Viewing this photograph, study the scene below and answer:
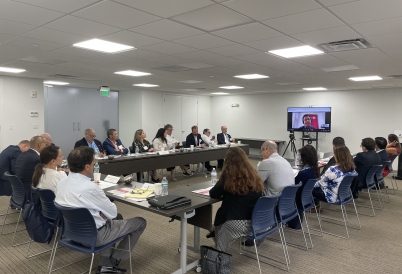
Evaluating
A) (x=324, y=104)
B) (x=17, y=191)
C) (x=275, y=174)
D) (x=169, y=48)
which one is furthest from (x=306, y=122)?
(x=17, y=191)

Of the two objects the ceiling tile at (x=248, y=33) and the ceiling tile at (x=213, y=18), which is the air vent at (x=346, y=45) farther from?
the ceiling tile at (x=213, y=18)

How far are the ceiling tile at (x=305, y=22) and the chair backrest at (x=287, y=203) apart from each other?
160 cm

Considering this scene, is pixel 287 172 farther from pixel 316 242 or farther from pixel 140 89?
pixel 140 89

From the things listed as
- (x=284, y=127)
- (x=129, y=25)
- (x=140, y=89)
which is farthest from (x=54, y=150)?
(x=284, y=127)

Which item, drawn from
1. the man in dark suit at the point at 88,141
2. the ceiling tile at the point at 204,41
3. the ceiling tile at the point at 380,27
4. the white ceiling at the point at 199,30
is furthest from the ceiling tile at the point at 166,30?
the man in dark suit at the point at 88,141

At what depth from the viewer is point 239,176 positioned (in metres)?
2.76

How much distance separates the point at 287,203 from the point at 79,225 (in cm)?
202

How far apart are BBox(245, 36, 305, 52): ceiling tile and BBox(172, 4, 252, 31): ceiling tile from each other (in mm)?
754

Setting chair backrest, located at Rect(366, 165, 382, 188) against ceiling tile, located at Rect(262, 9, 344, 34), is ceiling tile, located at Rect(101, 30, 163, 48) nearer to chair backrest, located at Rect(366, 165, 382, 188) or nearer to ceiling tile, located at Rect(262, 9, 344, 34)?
ceiling tile, located at Rect(262, 9, 344, 34)

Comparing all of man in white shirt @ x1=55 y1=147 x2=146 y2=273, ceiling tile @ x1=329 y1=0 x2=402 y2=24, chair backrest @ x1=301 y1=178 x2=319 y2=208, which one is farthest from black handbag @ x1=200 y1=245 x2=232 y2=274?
ceiling tile @ x1=329 y1=0 x2=402 y2=24

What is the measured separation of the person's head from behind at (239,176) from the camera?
2.75m

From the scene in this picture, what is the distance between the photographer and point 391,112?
9070 millimetres

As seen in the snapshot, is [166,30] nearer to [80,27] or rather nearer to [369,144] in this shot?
[80,27]

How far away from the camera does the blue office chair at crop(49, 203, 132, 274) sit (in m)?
2.29
